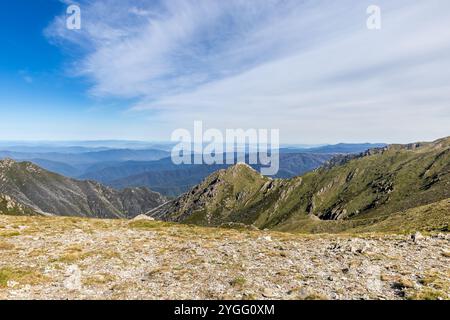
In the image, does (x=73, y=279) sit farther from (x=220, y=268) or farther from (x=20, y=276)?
(x=220, y=268)

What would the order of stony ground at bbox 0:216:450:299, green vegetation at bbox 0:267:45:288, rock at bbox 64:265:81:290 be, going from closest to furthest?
stony ground at bbox 0:216:450:299
rock at bbox 64:265:81:290
green vegetation at bbox 0:267:45:288

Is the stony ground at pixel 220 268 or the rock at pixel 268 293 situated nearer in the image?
the rock at pixel 268 293

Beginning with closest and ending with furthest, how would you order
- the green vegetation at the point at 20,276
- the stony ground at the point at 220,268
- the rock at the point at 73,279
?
1. the stony ground at the point at 220,268
2. the rock at the point at 73,279
3. the green vegetation at the point at 20,276

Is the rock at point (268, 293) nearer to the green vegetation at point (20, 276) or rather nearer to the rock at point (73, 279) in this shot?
the rock at point (73, 279)

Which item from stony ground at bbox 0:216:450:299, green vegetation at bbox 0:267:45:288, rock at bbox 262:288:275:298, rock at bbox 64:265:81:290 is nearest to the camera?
rock at bbox 262:288:275:298

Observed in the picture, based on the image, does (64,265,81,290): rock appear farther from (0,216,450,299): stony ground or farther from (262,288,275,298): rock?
(262,288,275,298): rock

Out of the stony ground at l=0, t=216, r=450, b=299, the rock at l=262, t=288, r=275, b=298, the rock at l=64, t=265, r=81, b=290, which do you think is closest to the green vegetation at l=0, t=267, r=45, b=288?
the stony ground at l=0, t=216, r=450, b=299

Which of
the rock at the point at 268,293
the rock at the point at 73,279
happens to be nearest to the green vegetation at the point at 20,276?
the rock at the point at 73,279
